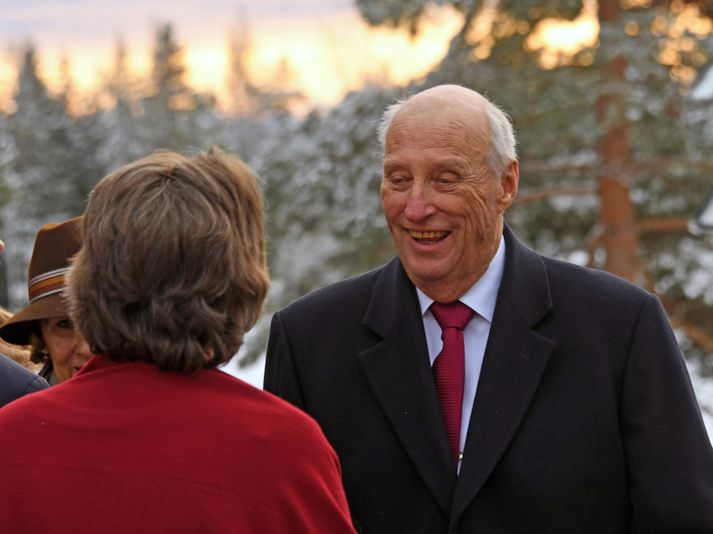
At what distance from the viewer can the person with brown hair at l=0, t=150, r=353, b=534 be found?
2051 millimetres

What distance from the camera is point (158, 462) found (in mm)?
2055

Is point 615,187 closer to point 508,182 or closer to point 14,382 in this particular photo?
point 508,182

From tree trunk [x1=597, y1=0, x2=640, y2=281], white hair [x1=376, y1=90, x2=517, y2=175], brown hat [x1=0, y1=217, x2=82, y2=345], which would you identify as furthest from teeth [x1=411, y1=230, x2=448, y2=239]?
tree trunk [x1=597, y1=0, x2=640, y2=281]

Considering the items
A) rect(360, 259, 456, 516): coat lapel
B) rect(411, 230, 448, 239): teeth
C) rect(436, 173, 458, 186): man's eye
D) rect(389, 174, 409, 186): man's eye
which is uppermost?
rect(436, 173, 458, 186): man's eye

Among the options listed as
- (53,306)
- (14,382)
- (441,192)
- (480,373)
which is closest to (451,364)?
(480,373)

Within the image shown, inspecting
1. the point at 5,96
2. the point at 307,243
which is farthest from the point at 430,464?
the point at 5,96

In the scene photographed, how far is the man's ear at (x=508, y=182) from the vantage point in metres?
3.21

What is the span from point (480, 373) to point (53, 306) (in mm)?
1406

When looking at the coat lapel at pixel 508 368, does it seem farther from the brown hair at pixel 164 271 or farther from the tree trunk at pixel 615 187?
the tree trunk at pixel 615 187

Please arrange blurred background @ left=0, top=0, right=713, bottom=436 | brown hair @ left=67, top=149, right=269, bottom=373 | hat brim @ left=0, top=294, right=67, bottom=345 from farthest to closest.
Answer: blurred background @ left=0, top=0, right=713, bottom=436
hat brim @ left=0, top=294, right=67, bottom=345
brown hair @ left=67, top=149, right=269, bottom=373

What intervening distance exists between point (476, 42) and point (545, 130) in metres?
1.48

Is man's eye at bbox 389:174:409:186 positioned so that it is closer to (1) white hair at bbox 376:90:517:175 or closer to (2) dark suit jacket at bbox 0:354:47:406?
(1) white hair at bbox 376:90:517:175

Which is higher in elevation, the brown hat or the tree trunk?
the brown hat

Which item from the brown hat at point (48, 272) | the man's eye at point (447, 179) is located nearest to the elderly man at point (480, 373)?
the man's eye at point (447, 179)
